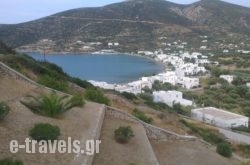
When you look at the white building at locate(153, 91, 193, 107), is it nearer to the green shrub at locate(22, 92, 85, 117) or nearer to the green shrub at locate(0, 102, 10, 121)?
the green shrub at locate(22, 92, 85, 117)

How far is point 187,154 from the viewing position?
11031 mm

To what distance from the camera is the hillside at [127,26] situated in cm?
10941

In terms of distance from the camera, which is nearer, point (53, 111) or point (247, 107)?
point (53, 111)

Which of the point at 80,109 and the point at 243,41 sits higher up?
the point at 80,109

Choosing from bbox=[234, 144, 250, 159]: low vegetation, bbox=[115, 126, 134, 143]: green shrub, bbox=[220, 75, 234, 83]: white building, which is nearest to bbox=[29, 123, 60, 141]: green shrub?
bbox=[115, 126, 134, 143]: green shrub

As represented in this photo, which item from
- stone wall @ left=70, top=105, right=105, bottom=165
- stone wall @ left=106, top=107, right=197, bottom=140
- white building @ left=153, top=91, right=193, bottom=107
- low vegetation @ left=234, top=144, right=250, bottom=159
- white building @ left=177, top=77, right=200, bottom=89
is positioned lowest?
white building @ left=177, top=77, right=200, bottom=89

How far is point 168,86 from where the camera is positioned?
180 ft

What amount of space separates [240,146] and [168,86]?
37.5 m

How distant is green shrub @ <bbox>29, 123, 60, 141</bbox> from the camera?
768 centimetres

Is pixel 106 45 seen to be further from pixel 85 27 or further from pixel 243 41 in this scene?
pixel 243 41

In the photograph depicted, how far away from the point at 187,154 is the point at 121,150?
99.7 inches

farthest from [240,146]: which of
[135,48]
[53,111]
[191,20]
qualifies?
[191,20]

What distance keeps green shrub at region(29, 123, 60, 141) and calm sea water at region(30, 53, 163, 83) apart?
57364mm

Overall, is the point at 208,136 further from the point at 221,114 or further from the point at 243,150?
the point at 221,114
